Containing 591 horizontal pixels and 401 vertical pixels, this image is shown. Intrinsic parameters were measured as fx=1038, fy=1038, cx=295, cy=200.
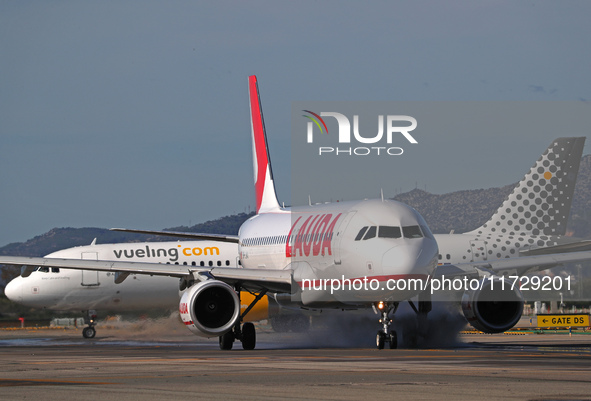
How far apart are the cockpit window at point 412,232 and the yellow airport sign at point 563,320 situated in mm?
20350

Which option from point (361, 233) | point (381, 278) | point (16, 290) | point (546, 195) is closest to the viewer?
point (381, 278)

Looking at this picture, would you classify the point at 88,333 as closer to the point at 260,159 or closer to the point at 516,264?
the point at 260,159

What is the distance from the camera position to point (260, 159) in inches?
1606

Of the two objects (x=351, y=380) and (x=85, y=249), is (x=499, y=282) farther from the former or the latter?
(x=85, y=249)

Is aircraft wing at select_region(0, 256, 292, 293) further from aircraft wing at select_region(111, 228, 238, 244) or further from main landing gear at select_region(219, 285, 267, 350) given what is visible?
aircraft wing at select_region(111, 228, 238, 244)

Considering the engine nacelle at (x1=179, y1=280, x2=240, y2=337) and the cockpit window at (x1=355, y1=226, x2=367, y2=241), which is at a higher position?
the cockpit window at (x1=355, y1=226, x2=367, y2=241)

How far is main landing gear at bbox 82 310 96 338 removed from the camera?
43794 millimetres

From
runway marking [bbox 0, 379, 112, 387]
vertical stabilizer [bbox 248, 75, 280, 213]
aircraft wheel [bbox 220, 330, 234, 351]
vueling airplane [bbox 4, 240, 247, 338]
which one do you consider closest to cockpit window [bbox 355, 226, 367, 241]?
aircraft wheel [bbox 220, 330, 234, 351]

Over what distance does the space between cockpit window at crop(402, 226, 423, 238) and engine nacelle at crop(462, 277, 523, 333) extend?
3858 millimetres

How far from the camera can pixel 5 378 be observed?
15.7 meters

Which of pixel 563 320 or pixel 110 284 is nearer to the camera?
pixel 563 320

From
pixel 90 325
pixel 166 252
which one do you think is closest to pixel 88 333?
pixel 90 325

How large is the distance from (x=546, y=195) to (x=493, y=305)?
454 inches

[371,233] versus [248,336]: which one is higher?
[371,233]
